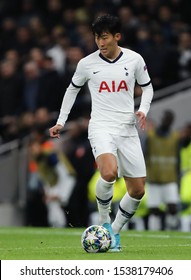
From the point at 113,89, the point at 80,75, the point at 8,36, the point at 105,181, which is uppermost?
the point at 8,36

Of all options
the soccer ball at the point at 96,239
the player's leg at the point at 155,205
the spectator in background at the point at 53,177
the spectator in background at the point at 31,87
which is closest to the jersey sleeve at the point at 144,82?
the soccer ball at the point at 96,239

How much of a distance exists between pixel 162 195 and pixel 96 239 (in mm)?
7757

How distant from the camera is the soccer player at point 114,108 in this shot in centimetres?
1192

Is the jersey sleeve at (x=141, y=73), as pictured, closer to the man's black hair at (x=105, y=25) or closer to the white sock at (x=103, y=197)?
the man's black hair at (x=105, y=25)

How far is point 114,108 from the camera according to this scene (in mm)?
12023

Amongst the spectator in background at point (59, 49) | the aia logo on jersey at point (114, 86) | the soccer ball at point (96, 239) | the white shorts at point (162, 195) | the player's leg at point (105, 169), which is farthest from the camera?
the spectator in background at point (59, 49)

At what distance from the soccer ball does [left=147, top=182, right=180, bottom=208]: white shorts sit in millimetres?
7433

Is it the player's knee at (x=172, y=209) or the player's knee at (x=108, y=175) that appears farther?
the player's knee at (x=172, y=209)

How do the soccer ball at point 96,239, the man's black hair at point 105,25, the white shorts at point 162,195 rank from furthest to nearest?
1. the white shorts at point 162,195
2. the man's black hair at point 105,25
3. the soccer ball at point 96,239

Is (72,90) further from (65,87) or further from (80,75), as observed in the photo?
(65,87)

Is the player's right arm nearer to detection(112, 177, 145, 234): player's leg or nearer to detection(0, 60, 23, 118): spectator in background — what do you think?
detection(112, 177, 145, 234): player's leg

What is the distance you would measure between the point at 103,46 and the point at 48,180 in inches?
334

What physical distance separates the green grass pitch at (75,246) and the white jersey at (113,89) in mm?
1366

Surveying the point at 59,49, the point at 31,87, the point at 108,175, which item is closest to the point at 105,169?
the point at 108,175
